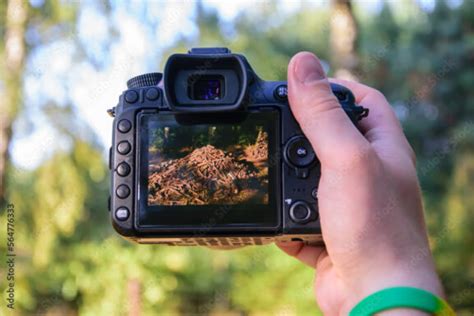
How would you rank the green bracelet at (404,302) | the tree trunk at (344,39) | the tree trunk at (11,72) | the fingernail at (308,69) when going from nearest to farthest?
the green bracelet at (404,302) < the fingernail at (308,69) < the tree trunk at (11,72) < the tree trunk at (344,39)

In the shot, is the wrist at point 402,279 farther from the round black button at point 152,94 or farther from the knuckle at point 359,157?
the round black button at point 152,94

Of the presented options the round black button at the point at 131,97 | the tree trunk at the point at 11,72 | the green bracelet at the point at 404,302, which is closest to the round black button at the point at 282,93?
the round black button at the point at 131,97

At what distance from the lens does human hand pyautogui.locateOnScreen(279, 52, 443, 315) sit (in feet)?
2.71

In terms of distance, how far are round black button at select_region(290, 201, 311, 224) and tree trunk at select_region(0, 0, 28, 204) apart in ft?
7.17

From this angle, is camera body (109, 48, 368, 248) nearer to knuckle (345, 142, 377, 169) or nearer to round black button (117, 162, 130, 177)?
round black button (117, 162, 130, 177)

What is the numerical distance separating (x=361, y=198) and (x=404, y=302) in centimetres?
15

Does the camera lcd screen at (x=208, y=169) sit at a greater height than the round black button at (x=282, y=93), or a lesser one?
lesser

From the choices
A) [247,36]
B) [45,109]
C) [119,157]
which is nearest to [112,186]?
[119,157]

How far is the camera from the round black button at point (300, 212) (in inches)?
36.7

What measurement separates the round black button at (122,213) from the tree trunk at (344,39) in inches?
95.2

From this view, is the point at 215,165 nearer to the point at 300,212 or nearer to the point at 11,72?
the point at 300,212

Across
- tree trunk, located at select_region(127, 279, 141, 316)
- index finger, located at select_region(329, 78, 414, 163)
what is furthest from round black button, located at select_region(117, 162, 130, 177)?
tree trunk, located at select_region(127, 279, 141, 316)

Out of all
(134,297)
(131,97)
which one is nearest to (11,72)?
(134,297)

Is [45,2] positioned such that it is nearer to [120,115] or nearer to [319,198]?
[120,115]
